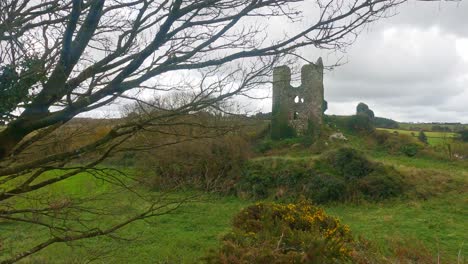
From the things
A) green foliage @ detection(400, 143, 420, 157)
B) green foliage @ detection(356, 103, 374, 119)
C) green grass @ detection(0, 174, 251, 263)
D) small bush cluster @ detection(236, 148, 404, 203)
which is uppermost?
green foliage @ detection(356, 103, 374, 119)

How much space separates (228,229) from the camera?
11.4m

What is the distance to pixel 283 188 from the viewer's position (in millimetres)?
18094

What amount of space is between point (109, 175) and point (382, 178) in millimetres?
14566

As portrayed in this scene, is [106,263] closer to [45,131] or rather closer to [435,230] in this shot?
[45,131]

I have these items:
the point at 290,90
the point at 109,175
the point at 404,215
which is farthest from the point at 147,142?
the point at 290,90

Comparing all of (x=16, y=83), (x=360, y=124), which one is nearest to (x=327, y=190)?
(x=360, y=124)

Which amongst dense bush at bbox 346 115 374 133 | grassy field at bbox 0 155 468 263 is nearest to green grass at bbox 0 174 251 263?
grassy field at bbox 0 155 468 263

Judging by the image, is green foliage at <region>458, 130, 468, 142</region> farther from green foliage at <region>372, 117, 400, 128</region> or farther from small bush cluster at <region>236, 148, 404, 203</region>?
green foliage at <region>372, 117, 400, 128</region>

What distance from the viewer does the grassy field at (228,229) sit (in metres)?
8.83

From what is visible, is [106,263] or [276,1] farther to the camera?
[106,263]

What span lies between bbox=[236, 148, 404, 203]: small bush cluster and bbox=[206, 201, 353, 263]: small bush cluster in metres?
8.26

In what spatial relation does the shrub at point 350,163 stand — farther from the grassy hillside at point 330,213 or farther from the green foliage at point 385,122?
the green foliage at point 385,122

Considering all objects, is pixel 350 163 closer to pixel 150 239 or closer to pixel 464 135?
pixel 150 239

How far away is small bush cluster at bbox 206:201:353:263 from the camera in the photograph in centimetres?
552
